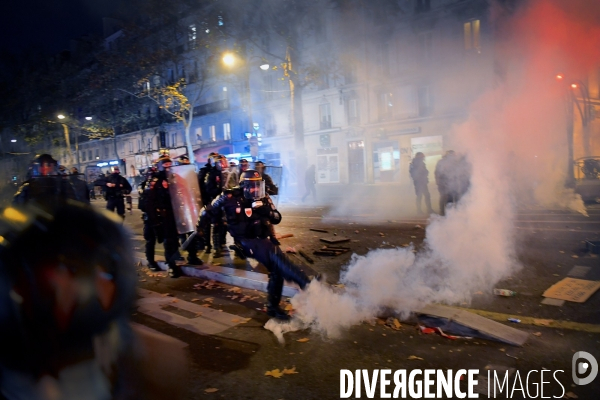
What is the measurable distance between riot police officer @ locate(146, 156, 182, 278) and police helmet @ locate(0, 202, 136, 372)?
5.69 m

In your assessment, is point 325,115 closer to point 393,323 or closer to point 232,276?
point 232,276

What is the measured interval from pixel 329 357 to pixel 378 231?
258 inches

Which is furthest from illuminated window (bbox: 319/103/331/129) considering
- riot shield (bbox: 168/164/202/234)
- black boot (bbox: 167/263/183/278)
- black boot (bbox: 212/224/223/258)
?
black boot (bbox: 167/263/183/278)

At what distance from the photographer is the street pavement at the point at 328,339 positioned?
3482 millimetres

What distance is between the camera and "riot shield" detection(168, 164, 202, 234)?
24.3 feet

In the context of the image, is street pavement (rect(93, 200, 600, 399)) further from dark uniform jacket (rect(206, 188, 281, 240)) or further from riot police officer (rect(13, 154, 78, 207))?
riot police officer (rect(13, 154, 78, 207))

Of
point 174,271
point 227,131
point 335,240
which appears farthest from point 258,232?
point 227,131

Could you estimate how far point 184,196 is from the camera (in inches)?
302

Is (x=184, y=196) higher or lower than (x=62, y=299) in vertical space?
higher

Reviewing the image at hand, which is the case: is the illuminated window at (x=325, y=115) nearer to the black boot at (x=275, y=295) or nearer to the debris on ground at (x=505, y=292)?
the debris on ground at (x=505, y=292)

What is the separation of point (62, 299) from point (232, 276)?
5130 millimetres

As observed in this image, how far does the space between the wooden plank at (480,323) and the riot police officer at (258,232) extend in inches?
57.0

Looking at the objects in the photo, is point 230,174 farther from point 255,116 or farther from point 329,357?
point 255,116

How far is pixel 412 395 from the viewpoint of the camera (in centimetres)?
323
